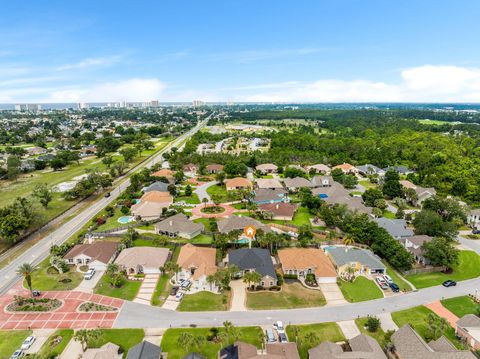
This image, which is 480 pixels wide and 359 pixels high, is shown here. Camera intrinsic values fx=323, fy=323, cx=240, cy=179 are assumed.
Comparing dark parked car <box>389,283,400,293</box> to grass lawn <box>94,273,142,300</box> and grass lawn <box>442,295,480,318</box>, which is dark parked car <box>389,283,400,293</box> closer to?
grass lawn <box>442,295,480,318</box>

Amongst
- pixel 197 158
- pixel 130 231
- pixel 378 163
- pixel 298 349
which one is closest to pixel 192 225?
pixel 130 231

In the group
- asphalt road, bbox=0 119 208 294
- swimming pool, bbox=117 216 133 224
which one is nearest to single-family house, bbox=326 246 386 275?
swimming pool, bbox=117 216 133 224

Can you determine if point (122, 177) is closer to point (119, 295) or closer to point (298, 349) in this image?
point (119, 295)

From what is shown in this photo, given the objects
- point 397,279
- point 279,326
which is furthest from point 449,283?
point 279,326

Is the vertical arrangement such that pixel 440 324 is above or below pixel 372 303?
above

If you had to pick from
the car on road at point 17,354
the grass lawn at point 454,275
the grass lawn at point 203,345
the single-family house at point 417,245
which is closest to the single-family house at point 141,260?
the grass lawn at point 203,345
